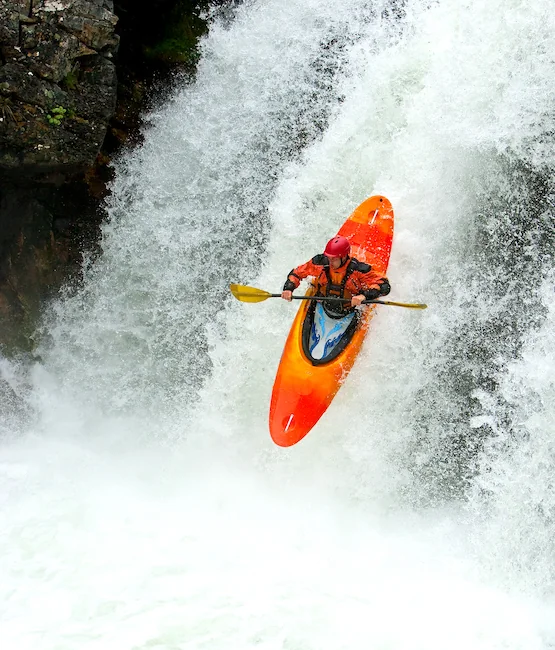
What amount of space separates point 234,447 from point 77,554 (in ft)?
5.39

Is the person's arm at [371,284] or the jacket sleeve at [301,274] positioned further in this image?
the jacket sleeve at [301,274]

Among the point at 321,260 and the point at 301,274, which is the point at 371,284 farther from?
the point at 301,274

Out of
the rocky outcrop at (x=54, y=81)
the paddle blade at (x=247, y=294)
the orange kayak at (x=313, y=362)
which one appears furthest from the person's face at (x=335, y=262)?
the rocky outcrop at (x=54, y=81)

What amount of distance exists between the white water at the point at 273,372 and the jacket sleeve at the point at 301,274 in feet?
2.11

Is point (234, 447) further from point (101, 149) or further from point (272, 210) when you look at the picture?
point (101, 149)

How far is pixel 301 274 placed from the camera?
5.39 metres

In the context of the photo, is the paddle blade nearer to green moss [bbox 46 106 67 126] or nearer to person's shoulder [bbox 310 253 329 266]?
person's shoulder [bbox 310 253 329 266]

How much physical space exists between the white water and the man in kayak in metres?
0.45

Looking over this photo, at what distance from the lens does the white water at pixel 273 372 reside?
4711mm

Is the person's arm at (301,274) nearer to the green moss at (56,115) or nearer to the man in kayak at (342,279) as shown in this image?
the man in kayak at (342,279)

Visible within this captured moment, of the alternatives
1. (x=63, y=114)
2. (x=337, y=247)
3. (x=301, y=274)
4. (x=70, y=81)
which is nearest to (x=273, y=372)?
(x=301, y=274)

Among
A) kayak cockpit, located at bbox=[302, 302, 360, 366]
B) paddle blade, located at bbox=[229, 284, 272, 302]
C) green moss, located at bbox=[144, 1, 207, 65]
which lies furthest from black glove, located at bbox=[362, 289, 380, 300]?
green moss, located at bbox=[144, 1, 207, 65]

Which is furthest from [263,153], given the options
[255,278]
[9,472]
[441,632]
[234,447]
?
[441,632]

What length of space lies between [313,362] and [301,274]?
0.75 m
